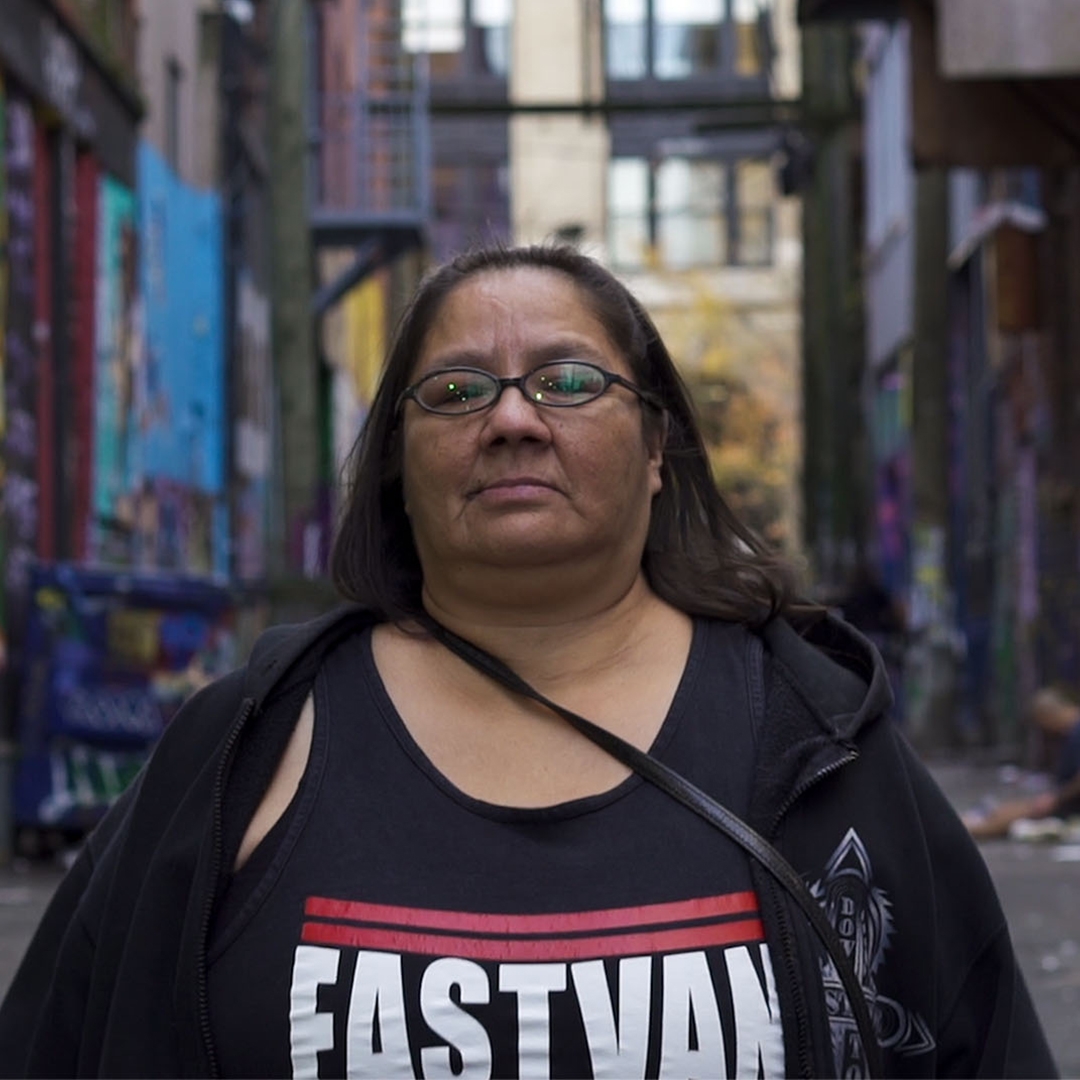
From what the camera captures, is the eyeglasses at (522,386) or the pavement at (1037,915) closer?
the eyeglasses at (522,386)

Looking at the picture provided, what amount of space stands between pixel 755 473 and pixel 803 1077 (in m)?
52.3

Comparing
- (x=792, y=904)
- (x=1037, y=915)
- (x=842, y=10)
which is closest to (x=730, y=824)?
(x=792, y=904)

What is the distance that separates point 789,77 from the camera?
6888 cm

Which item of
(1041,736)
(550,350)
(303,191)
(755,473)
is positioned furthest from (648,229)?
(550,350)

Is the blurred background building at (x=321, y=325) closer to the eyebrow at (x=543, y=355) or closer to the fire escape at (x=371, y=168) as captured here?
the fire escape at (x=371, y=168)

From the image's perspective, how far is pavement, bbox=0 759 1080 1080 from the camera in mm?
7894

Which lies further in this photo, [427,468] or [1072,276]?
[1072,276]

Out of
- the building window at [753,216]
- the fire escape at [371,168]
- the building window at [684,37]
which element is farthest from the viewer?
the building window at [753,216]

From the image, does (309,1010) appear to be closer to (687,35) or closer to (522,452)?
(522,452)

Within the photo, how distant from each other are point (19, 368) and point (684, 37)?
160ft

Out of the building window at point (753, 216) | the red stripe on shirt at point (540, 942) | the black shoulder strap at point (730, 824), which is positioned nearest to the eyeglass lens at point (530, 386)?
the black shoulder strap at point (730, 824)

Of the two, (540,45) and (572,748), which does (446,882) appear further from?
(540,45)

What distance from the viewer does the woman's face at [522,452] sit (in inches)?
129

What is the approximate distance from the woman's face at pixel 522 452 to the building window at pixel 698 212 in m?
62.6
